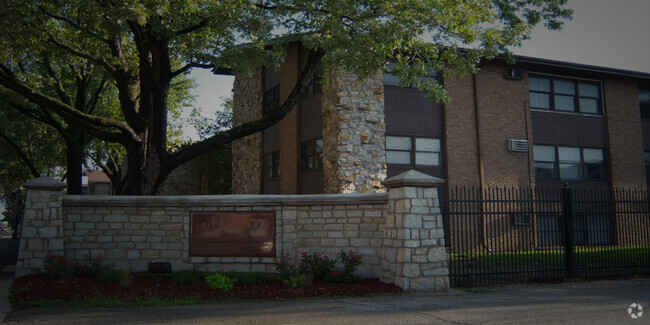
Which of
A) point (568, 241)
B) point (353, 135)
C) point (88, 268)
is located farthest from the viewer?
point (353, 135)

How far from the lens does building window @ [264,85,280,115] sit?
71.1 feet

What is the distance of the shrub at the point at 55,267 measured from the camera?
35.5ft

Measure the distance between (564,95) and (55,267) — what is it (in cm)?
1909

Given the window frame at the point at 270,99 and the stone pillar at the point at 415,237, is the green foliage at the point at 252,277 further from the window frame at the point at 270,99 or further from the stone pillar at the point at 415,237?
the window frame at the point at 270,99

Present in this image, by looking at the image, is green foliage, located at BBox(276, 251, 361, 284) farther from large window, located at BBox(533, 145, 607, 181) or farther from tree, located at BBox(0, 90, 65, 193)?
tree, located at BBox(0, 90, 65, 193)

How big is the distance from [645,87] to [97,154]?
89.0ft

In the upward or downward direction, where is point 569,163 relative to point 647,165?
downward

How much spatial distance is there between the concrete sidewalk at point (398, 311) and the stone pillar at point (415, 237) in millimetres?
389

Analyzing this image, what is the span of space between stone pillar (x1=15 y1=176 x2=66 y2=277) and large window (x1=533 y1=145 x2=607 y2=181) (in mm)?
16334

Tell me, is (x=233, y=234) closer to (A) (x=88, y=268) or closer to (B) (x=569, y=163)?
(A) (x=88, y=268)

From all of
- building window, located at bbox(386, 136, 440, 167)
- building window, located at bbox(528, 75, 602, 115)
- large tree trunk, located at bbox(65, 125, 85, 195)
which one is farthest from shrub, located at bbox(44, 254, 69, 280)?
building window, located at bbox(528, 75, 602, 115)

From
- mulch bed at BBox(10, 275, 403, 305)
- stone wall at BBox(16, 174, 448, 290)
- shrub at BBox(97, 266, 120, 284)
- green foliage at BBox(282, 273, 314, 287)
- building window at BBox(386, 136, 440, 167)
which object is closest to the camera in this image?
mulch bed at BBox(10, 275, 403, 305)

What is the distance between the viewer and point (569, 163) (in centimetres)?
2112

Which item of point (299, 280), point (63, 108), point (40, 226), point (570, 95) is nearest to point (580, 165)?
point (570, 95)
